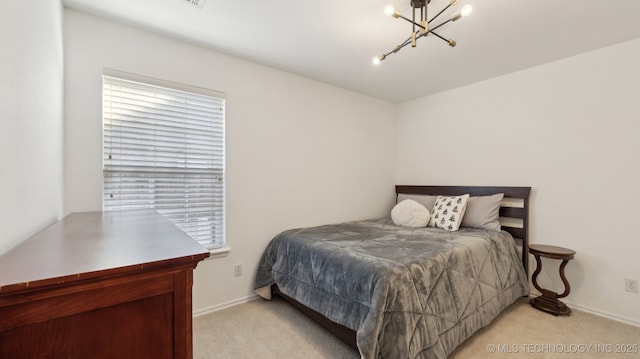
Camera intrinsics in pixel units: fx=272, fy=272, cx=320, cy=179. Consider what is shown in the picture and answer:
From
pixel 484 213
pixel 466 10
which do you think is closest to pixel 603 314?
pixel 484 213

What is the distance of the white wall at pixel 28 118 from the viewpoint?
2.80 ft

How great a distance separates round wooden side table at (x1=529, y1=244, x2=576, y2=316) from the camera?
7.86ft

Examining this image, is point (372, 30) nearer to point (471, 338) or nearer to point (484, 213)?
point (484, 213)

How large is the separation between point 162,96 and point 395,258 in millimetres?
2247

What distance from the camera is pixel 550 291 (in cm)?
256

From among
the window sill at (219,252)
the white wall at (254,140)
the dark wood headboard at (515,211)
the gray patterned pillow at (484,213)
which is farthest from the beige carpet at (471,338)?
the gray patterned pillow at (484,213)

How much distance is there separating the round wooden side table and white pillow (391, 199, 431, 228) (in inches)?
→ 39.4

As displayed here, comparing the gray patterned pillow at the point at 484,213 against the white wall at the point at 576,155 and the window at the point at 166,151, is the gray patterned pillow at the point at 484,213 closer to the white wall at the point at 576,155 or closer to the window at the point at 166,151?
the white wall at the point at 576,155

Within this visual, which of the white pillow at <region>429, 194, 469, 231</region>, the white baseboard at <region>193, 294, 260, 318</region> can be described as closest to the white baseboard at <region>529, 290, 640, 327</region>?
the white pillow at <region>429, 194, 469, 231</region>

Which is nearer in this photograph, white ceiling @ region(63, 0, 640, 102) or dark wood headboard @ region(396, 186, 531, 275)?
white ceiling @ region(63, 0, 640, 102)

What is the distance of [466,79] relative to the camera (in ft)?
10.3

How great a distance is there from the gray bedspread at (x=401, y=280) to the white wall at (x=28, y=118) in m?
1.61

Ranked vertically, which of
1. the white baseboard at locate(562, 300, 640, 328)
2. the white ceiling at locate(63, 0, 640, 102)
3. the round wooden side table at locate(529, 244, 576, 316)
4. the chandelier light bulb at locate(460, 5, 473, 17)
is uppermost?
A: the white ceiling at locate(63, 0, 640, 102)

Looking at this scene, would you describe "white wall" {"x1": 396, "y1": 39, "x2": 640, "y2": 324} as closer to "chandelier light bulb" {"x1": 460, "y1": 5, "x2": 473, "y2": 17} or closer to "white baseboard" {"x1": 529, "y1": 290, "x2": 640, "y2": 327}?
"white baseboard" {"x1": 529, "y1": 290, "x2": 640, "y2": 327}
